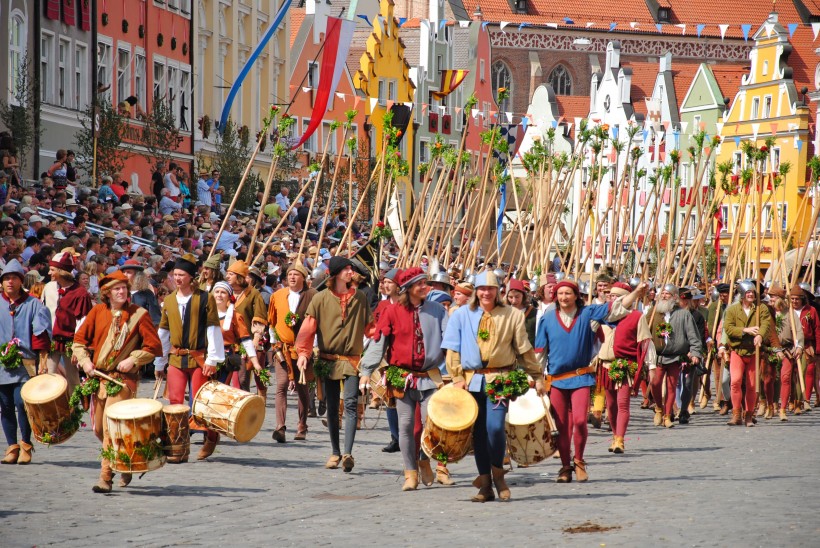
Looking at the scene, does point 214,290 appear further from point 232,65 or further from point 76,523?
point 232,65

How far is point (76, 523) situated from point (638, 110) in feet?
243

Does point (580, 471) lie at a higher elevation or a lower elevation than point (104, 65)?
lower

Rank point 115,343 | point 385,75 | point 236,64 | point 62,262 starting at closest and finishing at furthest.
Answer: point 115,343, point 62,262, point 236,64, point 385,75

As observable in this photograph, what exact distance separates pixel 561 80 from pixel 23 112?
6447 centimetres

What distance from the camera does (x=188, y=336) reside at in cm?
1288

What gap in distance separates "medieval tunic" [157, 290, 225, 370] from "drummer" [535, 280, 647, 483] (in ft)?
8.99

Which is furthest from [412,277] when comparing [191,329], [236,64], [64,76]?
[236,64]

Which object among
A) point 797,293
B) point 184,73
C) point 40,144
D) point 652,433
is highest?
point 184,73

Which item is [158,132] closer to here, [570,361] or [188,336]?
[188,336]

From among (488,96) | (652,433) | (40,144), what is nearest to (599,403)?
(652,433)

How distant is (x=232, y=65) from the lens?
152ft

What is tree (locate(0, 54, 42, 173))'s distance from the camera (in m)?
27.9

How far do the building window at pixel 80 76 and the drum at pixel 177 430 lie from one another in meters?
24.7

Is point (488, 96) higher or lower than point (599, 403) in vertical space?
higher
